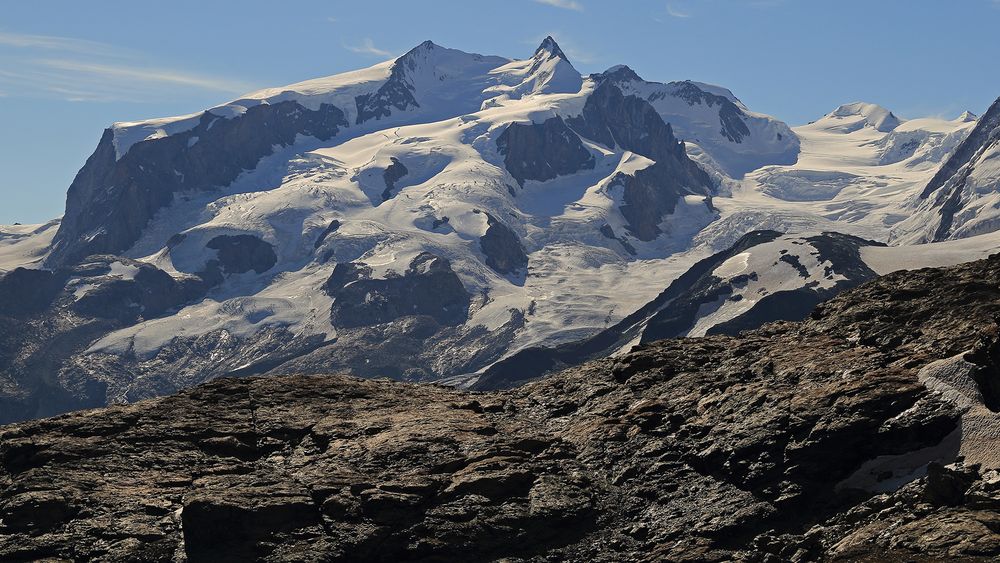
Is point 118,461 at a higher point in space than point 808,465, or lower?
higher

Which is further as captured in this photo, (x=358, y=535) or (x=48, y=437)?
(x=48, y=437)

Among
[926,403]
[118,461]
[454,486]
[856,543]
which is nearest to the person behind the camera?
A: [856,543]

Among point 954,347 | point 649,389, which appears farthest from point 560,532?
point 954,347

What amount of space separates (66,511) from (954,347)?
136ft

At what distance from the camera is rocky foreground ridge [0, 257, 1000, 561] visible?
179 ft

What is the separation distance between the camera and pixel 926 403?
56.7 meters

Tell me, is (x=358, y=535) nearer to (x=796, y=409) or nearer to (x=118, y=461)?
(x=118, y=461)

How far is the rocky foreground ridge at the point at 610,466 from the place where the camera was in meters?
54.5

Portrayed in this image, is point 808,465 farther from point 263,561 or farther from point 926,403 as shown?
point 263,561

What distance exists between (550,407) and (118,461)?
23568 mm

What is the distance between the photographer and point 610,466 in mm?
63406

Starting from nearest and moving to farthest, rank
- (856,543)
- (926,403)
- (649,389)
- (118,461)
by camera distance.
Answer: (856,543)
(926,403)
(118,461)
(649,389)

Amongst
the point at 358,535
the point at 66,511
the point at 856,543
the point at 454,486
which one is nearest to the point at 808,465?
the point at 856,543

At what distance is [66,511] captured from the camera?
201 ft
